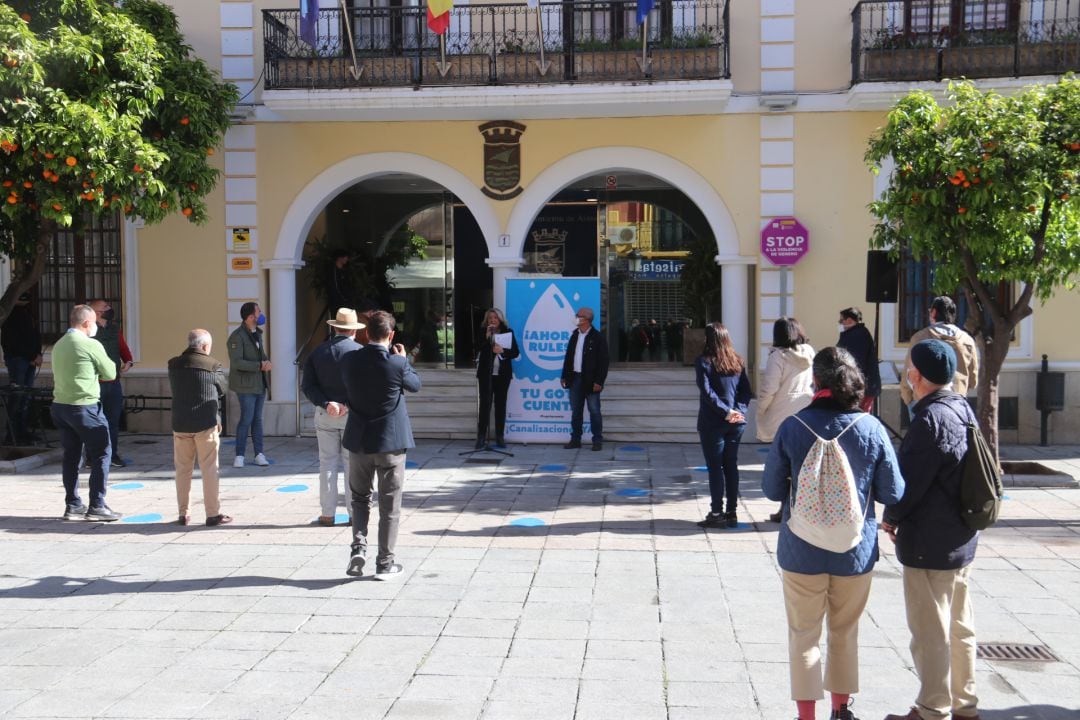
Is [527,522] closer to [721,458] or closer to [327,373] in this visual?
[721,458]

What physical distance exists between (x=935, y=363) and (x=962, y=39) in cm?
991

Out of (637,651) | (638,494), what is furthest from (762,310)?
(637,651)

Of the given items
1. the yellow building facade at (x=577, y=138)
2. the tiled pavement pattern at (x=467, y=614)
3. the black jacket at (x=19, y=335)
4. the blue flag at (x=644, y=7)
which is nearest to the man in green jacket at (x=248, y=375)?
the tiled pavement pattern at (x=467, y=614)

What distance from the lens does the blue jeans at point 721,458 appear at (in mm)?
8086

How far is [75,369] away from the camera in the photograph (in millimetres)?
8461

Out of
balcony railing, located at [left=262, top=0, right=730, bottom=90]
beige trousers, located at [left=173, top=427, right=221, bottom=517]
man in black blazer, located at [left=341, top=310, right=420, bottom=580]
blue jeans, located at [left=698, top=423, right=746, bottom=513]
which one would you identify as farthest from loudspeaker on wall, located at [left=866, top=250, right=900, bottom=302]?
beige trousers, located at [left=173, top=427, right=221, bottom=517]

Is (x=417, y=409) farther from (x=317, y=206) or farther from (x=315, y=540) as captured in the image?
(x=315, y=540)

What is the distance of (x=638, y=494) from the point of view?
9.75 meters

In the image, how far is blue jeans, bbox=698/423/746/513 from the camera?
8.09 m

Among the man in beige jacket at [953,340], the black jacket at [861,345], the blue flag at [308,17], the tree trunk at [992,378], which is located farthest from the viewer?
the blue flag at [308,17]

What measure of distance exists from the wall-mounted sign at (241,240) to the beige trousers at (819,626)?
11.1 metres

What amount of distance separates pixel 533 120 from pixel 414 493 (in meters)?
5.95

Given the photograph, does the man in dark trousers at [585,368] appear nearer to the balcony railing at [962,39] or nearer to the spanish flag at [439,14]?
the spanish flag at [439,14]

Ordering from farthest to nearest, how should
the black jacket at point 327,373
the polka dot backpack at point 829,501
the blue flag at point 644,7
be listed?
the blue flag at point 644,7 → the black jacket at point 327,373 → the polka dot backpack at point 829,501
